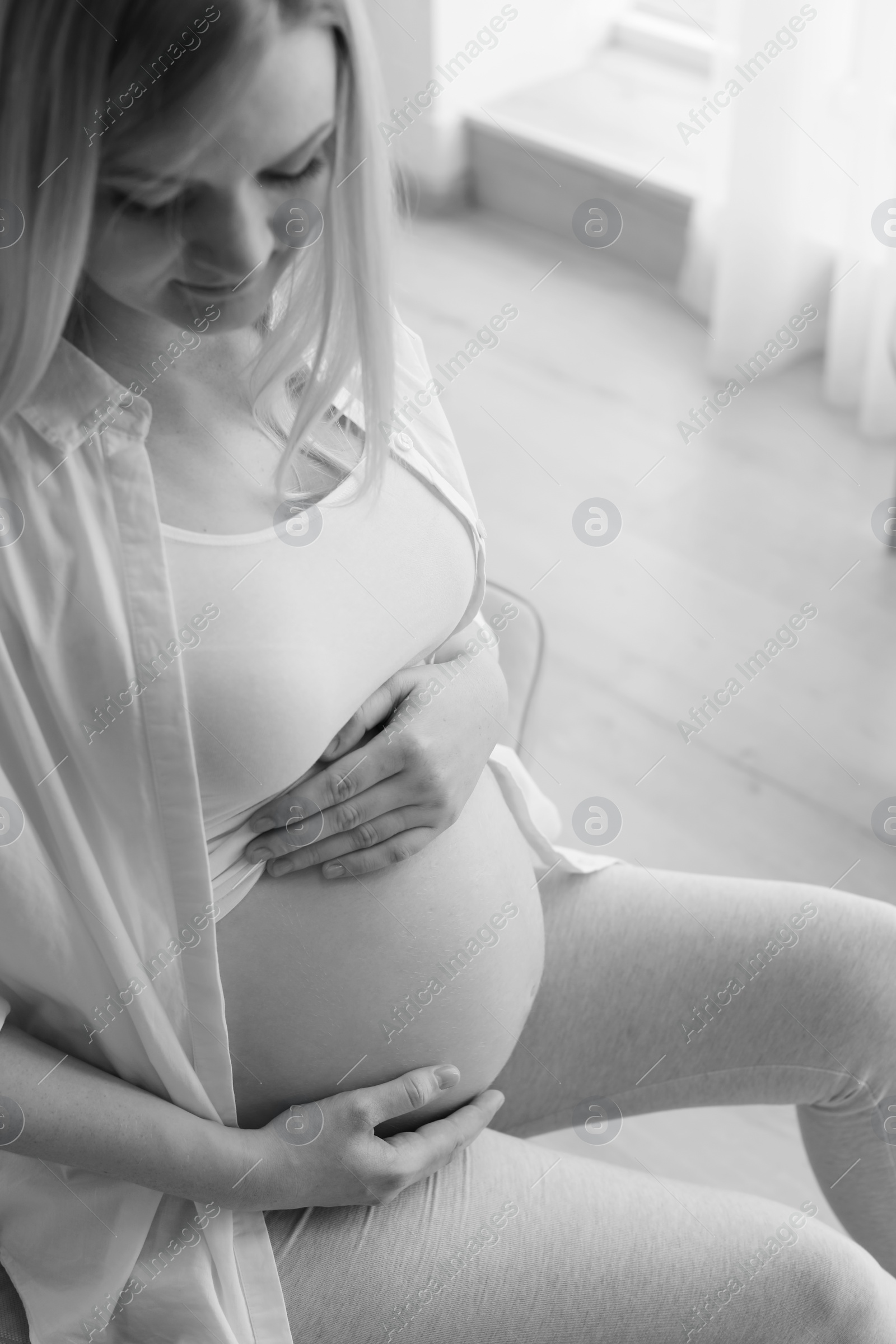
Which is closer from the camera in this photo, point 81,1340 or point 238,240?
point 238,240

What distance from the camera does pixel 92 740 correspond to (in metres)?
0.75

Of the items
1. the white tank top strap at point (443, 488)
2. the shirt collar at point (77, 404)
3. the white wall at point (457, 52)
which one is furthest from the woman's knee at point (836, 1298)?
the white wall at point (457, 52)

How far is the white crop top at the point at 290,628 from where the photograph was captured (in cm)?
77

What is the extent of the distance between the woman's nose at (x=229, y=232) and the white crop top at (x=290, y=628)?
153 mm

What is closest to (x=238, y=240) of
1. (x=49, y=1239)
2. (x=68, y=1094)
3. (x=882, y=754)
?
(x=68, y=1094)

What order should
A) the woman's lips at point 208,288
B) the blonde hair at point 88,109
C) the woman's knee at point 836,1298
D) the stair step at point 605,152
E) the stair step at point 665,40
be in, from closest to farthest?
the blonde hair at point 88,109, the woman's lips at point 208,288, the woman's knee at point 836,1298, the stair step at point 605,152, the stair step at point 665,40

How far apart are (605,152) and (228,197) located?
80.2 inches

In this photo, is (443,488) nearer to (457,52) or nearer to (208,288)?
(208,288)

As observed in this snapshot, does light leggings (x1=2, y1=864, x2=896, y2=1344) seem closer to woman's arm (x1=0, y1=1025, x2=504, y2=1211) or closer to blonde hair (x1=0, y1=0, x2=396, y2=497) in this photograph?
woman's arm (x1=0, y1=1025, x2=504, y2=1211)

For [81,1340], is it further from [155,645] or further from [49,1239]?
[155,645]

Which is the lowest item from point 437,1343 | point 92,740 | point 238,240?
point 437,1343

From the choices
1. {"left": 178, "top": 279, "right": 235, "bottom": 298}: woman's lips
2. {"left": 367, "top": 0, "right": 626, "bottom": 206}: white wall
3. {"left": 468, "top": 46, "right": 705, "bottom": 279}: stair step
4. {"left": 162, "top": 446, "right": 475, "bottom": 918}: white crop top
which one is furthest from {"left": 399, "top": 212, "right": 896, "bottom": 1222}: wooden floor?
{"left": 178, "top": 279, "right": 235, "bottom": 298}: woman's lips

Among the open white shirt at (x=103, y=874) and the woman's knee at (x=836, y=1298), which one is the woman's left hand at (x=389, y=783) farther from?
the woman's knee at (x=836, y=1298)

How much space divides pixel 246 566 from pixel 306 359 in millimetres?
223
